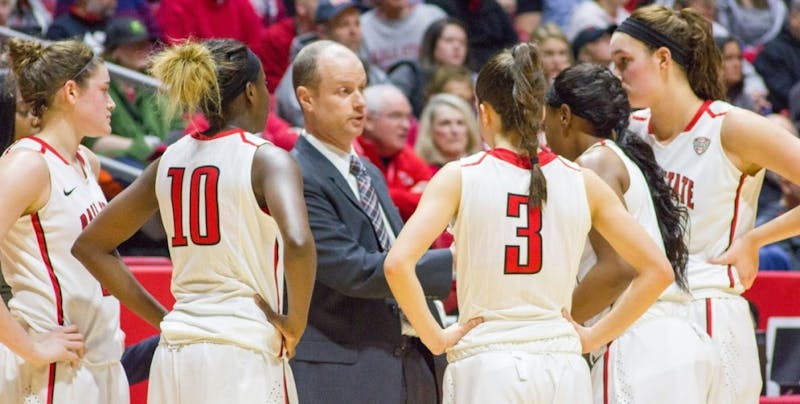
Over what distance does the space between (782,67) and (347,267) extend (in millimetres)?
7577

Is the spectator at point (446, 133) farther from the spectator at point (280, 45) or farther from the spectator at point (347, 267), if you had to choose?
the spectator at point (347, 267)

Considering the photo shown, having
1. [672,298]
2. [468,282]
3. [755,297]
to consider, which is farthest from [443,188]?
[755,297]

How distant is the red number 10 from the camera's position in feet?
12.7

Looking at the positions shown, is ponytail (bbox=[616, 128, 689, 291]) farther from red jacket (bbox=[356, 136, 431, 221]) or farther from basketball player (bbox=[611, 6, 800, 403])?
red jacket (bbox=[356, 136, 431, 221])

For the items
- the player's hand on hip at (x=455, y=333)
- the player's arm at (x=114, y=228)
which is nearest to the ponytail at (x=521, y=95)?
the player's hand on hip at (x=455, y=333)

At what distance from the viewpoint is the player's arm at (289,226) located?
148 inches

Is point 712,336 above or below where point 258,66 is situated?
below

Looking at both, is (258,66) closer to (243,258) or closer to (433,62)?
(243,258)

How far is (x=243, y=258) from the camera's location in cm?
388

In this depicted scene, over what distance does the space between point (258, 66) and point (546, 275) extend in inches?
45.7

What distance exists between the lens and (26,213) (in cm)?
411

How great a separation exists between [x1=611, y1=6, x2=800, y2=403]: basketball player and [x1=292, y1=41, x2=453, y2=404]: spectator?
92 centimetres

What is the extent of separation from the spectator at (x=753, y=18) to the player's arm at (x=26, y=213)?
885 centimetres

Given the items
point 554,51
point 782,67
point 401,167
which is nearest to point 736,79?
point 782,67
